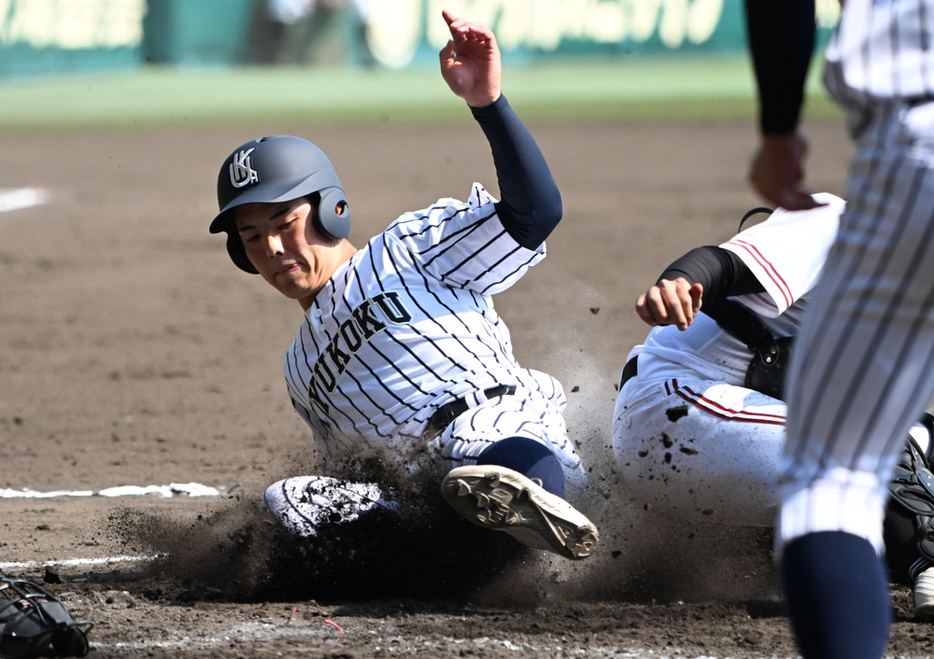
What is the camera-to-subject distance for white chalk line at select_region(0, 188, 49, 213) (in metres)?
9.98

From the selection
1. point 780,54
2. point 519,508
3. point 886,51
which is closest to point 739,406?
point 519,508

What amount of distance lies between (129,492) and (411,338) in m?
1.34

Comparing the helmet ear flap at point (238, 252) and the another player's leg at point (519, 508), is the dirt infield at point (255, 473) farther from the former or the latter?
the helmet ear flap at point (238, 252)

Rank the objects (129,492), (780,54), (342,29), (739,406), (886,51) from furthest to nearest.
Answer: (342,29), (129,492), (739,406), (780,54), (886,51)

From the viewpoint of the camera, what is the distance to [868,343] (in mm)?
1343

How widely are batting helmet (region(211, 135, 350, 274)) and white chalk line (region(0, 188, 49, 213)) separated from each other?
25.2 feet

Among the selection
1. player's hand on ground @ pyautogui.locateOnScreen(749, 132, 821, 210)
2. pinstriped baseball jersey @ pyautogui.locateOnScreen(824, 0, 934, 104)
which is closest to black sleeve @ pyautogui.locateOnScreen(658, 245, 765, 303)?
player's hand on ground @ pyautogui.locateOnScreen(749, 132, 821, 210)

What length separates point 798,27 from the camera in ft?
4.87

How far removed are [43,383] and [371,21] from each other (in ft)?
43.7

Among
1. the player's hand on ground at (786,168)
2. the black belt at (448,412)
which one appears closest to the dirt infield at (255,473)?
the black belt at (448,412)

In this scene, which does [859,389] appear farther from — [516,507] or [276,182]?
[276,182]

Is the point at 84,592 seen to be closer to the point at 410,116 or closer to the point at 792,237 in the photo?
the point at 792,237

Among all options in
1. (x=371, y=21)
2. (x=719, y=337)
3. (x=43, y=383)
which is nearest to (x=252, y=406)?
(x=43, y=383)

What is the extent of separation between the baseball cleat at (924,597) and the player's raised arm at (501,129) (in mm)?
1074
